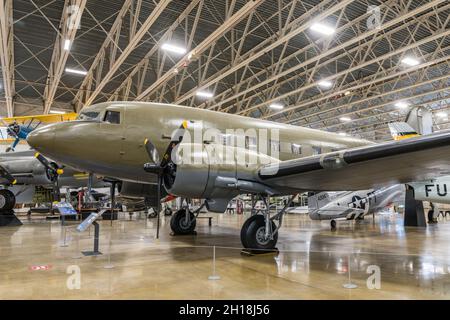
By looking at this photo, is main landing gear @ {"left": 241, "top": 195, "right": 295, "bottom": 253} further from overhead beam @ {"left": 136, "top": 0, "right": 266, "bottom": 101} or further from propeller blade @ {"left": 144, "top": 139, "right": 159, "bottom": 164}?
overhead beam @ {"left": 136, "top": 0, "right": 266, "bottom": 101}

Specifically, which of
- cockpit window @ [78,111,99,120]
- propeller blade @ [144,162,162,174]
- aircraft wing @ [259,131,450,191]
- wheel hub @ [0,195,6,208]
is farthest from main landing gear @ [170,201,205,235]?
wheel hub @ [0,195,6,208]

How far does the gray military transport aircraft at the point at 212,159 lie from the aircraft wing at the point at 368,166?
0.01 metres

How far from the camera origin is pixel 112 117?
27.2 feet

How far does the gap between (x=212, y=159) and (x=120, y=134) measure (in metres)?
2.78

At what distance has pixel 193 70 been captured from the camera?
2142cm

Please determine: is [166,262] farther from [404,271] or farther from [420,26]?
[420,26]

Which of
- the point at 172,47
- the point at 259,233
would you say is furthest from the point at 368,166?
the point at 172,47

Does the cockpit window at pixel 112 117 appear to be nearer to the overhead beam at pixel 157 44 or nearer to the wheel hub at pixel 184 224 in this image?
the wheel hub at pixel 184 224

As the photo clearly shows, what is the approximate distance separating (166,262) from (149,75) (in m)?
17.9

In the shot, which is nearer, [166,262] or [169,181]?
[166,262]

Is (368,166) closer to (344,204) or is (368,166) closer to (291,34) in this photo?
(291,34)

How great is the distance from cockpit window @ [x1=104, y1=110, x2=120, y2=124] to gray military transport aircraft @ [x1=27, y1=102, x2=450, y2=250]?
2 centimetres
